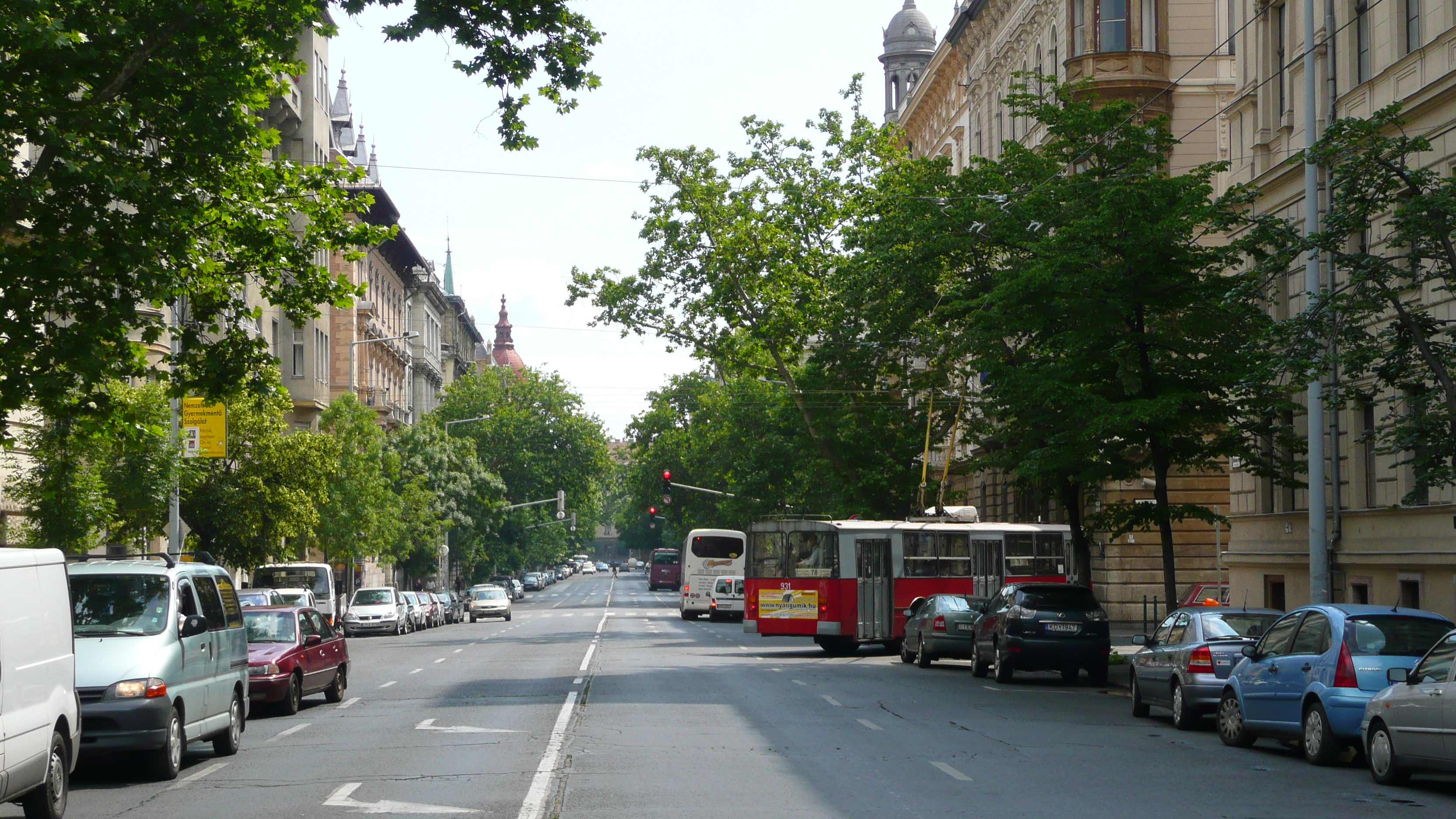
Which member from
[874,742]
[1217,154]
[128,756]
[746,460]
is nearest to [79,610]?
[128,756]

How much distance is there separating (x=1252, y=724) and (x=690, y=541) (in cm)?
4614

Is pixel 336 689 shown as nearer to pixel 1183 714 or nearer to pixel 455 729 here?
pixel 455 729

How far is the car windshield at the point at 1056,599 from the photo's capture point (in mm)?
25078

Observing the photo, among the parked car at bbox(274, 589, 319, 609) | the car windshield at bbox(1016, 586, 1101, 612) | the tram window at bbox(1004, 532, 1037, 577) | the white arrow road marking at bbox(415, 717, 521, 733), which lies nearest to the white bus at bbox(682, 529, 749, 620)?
the tram window at bbox(1004, 532, 1037, 577)

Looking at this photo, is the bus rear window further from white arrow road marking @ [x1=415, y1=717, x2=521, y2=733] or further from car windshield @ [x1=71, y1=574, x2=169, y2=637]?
car windshield @ [x1=71, y1=574, x2=169, y2=637]

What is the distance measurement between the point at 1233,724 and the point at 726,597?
4401cm

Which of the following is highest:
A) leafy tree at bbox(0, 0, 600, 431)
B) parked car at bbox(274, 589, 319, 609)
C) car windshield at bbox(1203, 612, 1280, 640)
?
leafy tree at bbox(0, 0, 600, 431)

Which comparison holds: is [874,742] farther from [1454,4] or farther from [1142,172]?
[1454,4]

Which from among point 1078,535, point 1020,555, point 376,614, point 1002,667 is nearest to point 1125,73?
point 1020,555

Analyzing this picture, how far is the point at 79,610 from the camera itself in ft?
47.6

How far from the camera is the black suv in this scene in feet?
82.0

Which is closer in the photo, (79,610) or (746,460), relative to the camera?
(79,610)

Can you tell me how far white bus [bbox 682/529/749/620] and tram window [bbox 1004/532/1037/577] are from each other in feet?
85.3

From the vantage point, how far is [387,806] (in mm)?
11727
